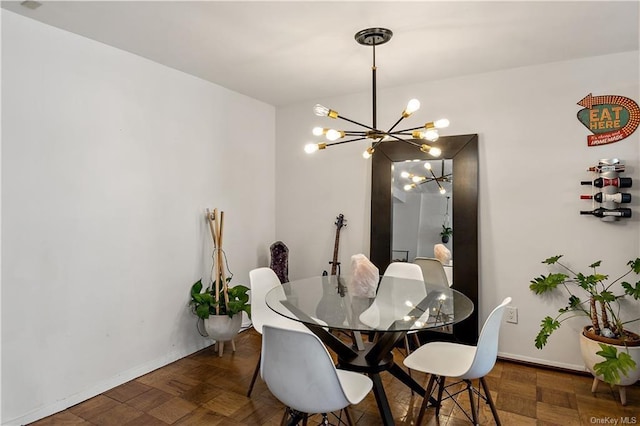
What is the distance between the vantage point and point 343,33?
2473 mm

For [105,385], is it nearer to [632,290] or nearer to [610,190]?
[632,290]

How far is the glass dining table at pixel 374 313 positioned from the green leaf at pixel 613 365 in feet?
2.88

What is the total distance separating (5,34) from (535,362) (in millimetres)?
4267

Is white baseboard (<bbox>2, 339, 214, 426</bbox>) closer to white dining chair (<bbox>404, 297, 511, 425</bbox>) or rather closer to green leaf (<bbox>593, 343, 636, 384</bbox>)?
white dining chair (<bbox>404, 297, 511, 425</bbox>)

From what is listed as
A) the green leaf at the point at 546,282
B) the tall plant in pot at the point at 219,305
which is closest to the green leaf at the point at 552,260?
the green leaf at the point at 546,282

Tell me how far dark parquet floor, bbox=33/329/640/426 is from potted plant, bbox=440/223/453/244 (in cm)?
110

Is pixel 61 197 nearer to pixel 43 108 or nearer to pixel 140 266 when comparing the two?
pixel 43 108

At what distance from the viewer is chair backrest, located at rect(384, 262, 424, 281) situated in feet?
10.1

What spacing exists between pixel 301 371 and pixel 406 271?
1767 millimetres

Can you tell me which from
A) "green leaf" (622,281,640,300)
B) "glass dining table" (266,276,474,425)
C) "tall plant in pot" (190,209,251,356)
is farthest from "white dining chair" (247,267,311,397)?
"green leaf" (622,281,640,300)

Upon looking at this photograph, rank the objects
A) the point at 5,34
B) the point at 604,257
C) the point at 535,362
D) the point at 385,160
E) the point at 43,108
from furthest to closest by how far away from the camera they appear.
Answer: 1. the point at 385,160
2. the point at 535,362
3. the point at 604,257
4. the point at 43,108
5. the point at 5,34

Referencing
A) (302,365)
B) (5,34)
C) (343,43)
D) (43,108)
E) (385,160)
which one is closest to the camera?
(302,365)

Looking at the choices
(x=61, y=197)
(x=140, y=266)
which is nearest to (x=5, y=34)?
(x=61, y=197)

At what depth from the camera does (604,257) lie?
113 inches
